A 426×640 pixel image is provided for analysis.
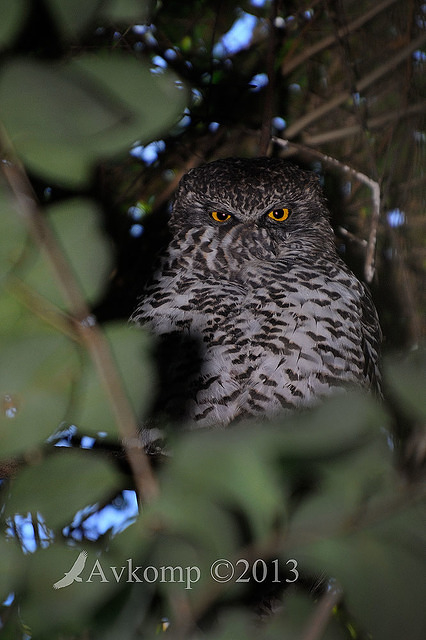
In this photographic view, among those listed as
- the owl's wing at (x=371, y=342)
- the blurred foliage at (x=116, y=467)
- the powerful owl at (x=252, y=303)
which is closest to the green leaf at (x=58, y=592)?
the blurred foliage at (x=116, y=467)

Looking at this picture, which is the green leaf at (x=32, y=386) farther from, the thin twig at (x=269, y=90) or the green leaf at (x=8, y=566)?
the thin twig at (x=269, y=90)

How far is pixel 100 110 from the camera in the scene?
0.49 feet

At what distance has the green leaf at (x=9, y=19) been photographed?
169 mm

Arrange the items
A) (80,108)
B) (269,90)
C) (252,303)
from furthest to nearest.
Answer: (269,90) → (252,303) → (80,108)

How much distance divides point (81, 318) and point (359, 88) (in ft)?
3.38

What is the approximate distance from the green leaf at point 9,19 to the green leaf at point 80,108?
0.01 m

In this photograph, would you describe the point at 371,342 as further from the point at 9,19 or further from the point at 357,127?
the point at 9,19

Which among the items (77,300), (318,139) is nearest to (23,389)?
(77,300)

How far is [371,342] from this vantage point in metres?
1.02

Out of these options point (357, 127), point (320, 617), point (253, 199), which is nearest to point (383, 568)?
point (320, 617)

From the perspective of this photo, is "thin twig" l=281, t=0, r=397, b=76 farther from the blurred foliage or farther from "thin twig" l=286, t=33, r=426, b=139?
the blurred foliage

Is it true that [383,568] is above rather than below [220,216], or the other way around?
above

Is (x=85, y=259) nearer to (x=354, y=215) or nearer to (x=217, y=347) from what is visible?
(x=217, y=347)

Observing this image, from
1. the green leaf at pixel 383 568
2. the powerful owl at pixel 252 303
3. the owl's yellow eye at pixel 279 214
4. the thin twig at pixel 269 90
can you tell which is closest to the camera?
the green leaf at pixel 383 568
